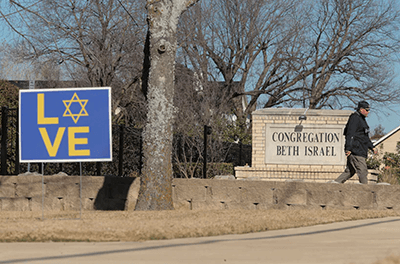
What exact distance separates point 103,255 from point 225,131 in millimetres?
17339

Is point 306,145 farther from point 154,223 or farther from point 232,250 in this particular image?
point 232,250

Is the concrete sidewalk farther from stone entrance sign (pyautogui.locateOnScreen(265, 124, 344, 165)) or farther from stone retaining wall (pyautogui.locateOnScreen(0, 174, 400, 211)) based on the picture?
stone entrance sign (pyautogui.locateOnScreen(265, 124, 344, 165))

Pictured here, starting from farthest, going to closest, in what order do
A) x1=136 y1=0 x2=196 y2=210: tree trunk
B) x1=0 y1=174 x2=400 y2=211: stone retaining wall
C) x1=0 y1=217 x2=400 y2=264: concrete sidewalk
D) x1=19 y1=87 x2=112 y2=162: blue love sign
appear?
x1=0 y1=174 x2=400 y2=211: stone retaining wall → x1=136 y1=0 x2=196 y2=210: tree trunk → x1=19 y1=87 x2=112 y2=162: blue love sign → x1=0 y1=217 x2=400 y2=264: concrete sidewalk

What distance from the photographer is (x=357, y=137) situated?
1073 cm

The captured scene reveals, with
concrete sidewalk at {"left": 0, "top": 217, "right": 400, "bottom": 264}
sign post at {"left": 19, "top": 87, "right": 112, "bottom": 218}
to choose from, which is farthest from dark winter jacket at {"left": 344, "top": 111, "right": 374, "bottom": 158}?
sign post at {"left": 19, "top": 87, "right": 112, "bottom": 218}

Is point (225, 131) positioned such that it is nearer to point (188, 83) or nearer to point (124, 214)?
point (188, 83)

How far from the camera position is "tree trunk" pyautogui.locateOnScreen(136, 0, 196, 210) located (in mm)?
9617

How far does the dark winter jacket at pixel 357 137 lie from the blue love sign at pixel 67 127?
4581 mm

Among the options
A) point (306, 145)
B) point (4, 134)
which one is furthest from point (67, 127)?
point (306, 145)

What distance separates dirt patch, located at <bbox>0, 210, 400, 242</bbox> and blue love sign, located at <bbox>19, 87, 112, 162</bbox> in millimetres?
952

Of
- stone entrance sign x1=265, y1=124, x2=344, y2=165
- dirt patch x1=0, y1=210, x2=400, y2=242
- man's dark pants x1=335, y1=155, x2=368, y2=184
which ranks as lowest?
dirt patch x1=0, y1=210, x2=400, y2=242

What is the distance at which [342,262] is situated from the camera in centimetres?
504

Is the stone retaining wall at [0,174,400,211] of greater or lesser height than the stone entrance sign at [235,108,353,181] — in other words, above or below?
below

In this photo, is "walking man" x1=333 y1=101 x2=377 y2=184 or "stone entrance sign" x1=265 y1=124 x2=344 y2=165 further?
"stone entrance sign" x1=265 y1=124 x2=344 y2=165
